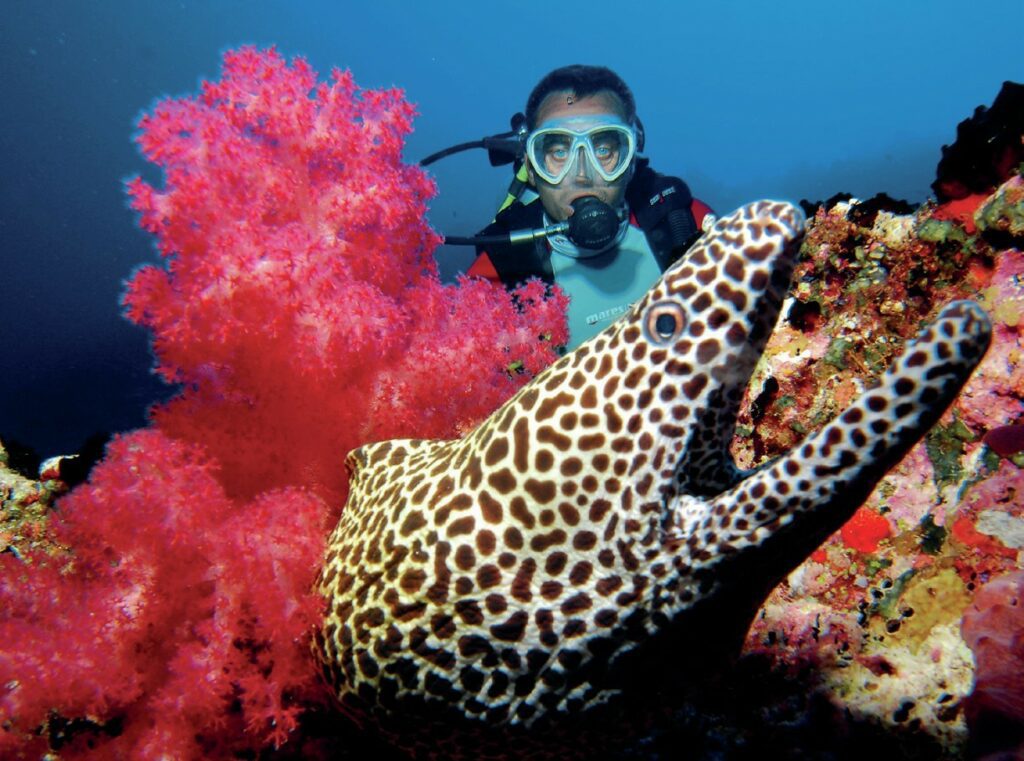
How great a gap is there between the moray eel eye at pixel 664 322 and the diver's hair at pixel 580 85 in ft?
21.6

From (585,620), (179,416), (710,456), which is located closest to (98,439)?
(179,416)

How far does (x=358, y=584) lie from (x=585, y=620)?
101 cm

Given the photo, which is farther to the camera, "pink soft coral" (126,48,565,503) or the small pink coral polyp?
"pink soft coral" (126,48,565,503)

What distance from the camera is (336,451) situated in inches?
133

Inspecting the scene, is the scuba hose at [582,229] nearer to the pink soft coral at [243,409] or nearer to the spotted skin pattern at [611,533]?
the pink soft coral at [243,409]

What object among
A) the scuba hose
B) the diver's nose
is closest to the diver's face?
the diver's nose

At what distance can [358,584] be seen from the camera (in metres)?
2.52

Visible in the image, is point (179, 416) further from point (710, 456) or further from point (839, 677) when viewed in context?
point (839, 677)

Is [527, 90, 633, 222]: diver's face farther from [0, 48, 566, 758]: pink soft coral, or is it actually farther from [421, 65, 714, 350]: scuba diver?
[0, 48, 566, 758]: pink soft coral

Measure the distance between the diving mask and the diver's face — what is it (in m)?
0.07

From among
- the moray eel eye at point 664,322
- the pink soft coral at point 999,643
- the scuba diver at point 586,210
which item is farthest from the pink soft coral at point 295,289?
the scuba diver at point 586,210

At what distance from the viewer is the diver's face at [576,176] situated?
752cm

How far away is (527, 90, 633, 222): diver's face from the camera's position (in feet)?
24.7

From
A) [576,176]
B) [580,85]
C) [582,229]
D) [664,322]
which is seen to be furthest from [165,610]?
[580,85]
